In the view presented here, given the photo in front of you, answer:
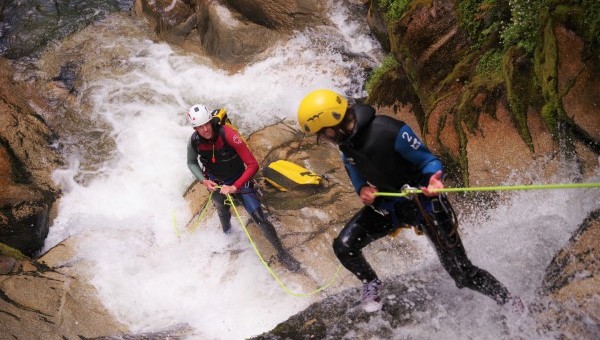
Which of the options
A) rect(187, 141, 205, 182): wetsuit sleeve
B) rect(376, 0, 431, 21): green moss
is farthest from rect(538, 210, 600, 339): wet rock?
rect(376, 0, 431, 21): green moss

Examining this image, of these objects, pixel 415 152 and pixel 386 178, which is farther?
pixel 386 178

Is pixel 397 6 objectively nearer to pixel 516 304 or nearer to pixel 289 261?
pixel 289 261

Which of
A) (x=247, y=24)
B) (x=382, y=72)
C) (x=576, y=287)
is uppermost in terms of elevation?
(x=576, y=287)

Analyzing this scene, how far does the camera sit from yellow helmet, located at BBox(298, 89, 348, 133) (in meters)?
3.83

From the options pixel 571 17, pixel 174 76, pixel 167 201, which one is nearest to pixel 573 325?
pixel 571 17

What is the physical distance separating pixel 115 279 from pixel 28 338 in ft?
4.95

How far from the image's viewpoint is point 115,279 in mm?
7145

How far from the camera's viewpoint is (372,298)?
4.72 metres

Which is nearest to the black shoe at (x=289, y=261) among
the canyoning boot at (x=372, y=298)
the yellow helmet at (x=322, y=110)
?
the canyoning boot at (x=372, y=298)

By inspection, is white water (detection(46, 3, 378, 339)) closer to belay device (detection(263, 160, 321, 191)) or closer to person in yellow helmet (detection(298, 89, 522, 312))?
belay device (detection(263, 160, 321, 191))

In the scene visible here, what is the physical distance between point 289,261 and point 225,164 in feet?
5.14

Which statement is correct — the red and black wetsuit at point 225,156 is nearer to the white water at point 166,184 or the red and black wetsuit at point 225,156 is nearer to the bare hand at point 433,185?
the white water at point 166,184

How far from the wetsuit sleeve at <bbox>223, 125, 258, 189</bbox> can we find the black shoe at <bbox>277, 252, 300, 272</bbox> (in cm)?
119

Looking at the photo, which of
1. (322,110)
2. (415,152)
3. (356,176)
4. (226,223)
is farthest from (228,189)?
(415,152)
